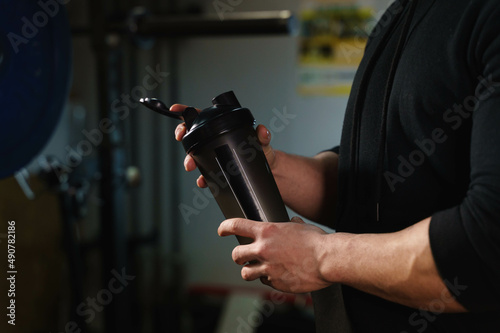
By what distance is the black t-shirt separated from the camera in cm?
53

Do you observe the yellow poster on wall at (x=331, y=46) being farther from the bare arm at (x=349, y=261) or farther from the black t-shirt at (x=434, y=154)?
the bare arm at (x=349, y=261)

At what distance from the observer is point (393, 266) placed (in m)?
0.57

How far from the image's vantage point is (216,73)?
2561mm

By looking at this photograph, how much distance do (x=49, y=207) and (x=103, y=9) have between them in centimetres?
86

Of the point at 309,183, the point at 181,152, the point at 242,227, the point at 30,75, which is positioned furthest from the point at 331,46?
the point at 242,227

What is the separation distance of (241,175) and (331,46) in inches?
74.5

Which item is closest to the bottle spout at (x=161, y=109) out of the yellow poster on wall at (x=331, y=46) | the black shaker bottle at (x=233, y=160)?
the black shaker bottle at (x=233, y=160)

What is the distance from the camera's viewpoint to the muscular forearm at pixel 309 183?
931mm

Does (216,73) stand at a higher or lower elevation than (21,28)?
higher

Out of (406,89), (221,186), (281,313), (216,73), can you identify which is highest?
(216,73)

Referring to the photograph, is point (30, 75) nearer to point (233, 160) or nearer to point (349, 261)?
point (233, 160)

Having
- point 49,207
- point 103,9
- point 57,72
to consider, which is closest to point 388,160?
point 57,72

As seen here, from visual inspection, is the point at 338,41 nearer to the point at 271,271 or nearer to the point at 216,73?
the point at 216,73

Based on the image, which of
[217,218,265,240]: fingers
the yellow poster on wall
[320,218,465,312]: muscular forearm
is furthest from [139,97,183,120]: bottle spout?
the yellow poster on wall
